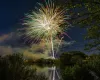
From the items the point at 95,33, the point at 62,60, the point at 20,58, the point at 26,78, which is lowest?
the point at 26,78

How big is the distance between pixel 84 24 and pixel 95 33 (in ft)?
7.86

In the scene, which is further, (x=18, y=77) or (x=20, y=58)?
(x=20, y=58)

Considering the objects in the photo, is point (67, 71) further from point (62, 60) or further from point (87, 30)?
point (62, 60)

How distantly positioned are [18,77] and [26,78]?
61 cm

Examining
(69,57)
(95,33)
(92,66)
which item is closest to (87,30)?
(95,33)

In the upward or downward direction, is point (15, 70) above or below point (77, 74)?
below

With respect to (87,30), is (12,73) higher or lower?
lower

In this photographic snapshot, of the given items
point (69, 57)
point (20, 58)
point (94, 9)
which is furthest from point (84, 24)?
point (69, 57)

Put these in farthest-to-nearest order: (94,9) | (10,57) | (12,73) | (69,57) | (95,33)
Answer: (69,57) < (95,33) < (94,9) < (10,57) < (12,73)

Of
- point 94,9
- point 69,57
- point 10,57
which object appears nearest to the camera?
point 10,57

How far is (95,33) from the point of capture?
3102 centimetres

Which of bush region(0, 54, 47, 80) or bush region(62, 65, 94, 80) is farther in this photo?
bush region(62, 65, 94, 80)

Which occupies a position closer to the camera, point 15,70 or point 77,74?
point 15,70

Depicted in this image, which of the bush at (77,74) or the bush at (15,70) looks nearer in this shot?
the bush at (15,70)
